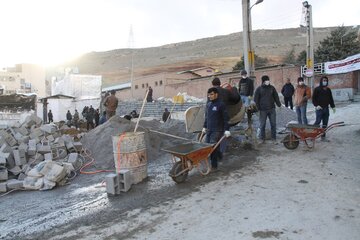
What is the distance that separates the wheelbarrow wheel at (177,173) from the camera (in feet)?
20.4

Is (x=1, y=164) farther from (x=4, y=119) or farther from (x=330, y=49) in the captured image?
(x=330, y=49)

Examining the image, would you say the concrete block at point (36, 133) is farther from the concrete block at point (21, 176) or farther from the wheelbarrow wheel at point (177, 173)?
the wheelbarrow wheel at point (177, 173)

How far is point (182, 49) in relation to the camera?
106 metres

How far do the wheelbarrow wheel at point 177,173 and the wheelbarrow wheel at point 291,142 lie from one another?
3.30 metres

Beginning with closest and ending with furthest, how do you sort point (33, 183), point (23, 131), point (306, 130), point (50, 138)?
point (33, 183) → point (306, 130) → point (50, 138) → point (23, 131)

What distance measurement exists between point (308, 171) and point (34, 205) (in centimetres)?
525

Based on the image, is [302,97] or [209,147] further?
[302,97]

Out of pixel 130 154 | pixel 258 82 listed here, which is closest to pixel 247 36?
pixel 130 154

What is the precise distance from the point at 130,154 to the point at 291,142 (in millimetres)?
4074

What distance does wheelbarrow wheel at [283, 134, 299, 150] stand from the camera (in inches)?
327

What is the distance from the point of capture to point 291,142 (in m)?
8.34

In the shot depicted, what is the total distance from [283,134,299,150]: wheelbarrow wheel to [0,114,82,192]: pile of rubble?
5322mm

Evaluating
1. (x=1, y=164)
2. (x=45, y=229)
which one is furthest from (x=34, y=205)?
(x=1, y=164)

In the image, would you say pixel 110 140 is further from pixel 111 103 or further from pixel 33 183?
pixel 33 183
